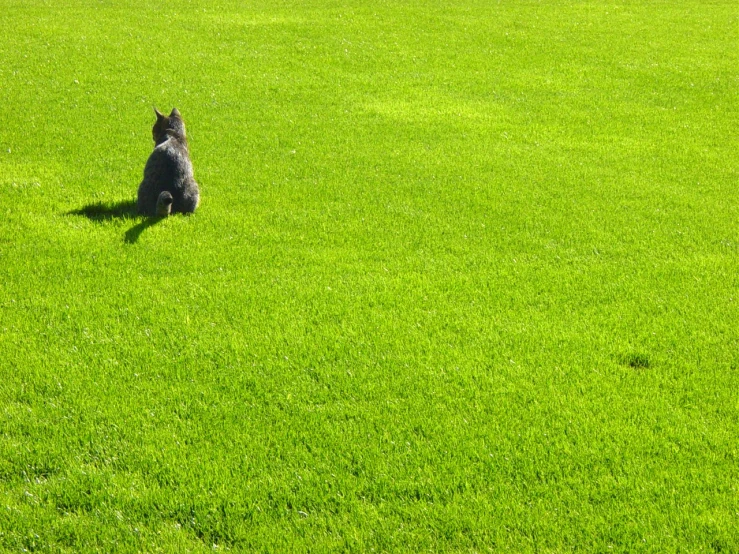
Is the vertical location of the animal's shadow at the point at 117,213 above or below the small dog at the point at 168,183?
below

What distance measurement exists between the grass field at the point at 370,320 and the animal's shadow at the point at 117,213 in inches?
3.1

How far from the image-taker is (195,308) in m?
10.1

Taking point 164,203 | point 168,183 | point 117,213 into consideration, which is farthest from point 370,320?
point 117,213

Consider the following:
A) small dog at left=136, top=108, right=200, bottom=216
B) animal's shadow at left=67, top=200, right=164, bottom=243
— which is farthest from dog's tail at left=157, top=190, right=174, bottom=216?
animal's shadow at left=67, top=200, right=164, bottom=243

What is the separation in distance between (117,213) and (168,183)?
1.02 metres

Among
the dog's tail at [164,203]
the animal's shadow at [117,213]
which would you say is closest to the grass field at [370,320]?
the animal's shadow at [117,213]

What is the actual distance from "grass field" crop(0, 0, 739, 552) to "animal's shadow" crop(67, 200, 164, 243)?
0.26 feet

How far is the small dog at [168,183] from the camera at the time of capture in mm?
12148

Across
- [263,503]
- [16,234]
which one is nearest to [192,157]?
[16,234]

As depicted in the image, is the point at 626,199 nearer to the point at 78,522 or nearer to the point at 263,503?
the point at 263,503

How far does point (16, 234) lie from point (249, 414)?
5846 mm

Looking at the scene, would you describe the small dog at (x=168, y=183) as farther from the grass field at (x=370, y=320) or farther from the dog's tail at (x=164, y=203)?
the grass field at (x=370, y=320)

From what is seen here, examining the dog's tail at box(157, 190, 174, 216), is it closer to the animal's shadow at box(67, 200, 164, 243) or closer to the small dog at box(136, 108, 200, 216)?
the small dog at box(136, 108, 200, 216)

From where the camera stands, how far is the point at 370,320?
9906 mm
